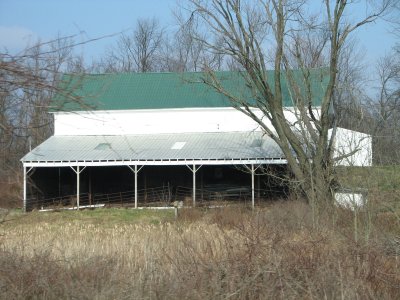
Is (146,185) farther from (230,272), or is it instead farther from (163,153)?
(230,272)

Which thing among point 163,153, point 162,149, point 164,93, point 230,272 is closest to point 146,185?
point 162,149

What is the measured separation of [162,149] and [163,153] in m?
1.09

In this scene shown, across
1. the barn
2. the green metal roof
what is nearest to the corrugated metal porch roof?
the barn

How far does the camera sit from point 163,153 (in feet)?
107

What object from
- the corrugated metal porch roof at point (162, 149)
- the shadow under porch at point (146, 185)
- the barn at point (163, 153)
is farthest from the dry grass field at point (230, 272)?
the shadow under porch at point (146, 185)

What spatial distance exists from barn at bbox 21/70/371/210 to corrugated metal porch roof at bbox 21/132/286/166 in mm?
55

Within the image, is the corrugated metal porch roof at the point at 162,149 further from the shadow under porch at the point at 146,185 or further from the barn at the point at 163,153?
the shadow under porch at the point at 146,185

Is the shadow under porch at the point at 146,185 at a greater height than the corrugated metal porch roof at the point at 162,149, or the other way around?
the corrugated metal porch roof at the point at 162,149

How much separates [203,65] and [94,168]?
13.5 m

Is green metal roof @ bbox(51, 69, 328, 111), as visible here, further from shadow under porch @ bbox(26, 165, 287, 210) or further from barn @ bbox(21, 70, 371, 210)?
shadow under porch @ bbox(26, 165, 287, 210)

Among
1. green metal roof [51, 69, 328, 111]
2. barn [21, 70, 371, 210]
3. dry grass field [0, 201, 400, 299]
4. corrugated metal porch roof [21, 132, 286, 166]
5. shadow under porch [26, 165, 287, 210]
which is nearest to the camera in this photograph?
dry grass field [0, 201, 400, 299]

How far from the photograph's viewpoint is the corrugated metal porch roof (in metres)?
31.2

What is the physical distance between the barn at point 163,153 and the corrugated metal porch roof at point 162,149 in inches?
2.1

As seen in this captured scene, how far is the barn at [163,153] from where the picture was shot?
31375 millimetres
